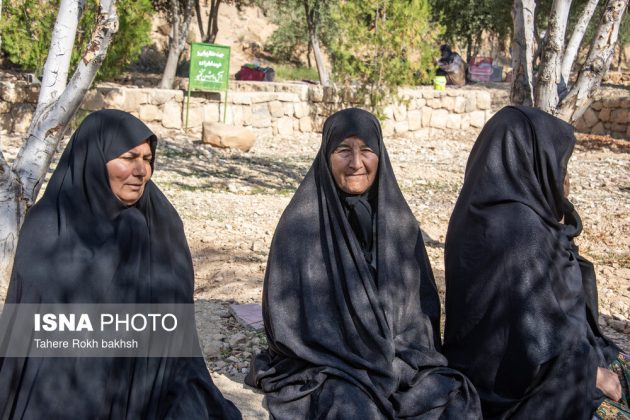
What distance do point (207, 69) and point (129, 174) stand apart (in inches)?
363

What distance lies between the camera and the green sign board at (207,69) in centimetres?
1117

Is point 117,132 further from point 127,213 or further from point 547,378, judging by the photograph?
point 547,378

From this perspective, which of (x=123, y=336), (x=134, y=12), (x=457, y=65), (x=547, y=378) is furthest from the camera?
(x=457, y=65)

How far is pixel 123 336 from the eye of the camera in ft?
7.80

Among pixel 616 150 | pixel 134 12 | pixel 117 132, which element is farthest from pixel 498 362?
pixel 616 150

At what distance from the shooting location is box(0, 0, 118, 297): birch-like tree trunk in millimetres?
4219

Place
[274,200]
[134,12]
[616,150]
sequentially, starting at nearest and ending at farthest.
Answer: [274,200] < [134,12] < [616,150]

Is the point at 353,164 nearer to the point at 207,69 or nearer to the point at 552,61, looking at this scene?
the point at 552,61

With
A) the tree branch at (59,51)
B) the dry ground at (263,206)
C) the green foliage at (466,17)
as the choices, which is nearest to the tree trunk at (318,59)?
the dry ground at (263,206)

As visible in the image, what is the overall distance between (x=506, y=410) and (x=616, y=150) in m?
10.1

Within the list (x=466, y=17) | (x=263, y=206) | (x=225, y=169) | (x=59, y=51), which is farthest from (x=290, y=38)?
(x=59, y=51)

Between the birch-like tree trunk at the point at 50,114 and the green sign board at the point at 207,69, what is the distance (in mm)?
6667

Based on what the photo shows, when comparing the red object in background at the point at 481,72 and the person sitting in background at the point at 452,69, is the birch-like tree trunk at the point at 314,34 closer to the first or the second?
the person sitting in background at the point at 452,69

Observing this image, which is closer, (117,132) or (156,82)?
(117,132)
